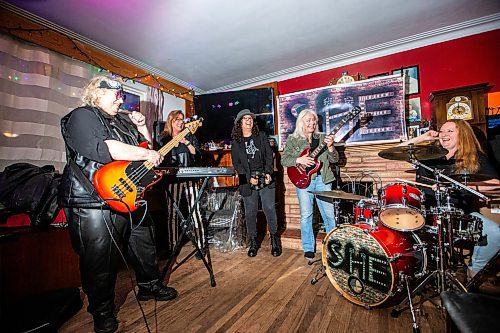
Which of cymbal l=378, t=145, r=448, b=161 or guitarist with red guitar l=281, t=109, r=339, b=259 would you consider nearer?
cymbal l=378, t=145, r=448, b=161

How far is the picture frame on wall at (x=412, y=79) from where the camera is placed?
11.7 feet

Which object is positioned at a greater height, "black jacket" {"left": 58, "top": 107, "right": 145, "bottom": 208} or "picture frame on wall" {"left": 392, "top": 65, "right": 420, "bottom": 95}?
"picture frame on wall" {"left": 392, "top": 65, "right": 420, "bottom": 95}

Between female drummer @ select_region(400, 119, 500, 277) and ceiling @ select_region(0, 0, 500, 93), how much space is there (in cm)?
167

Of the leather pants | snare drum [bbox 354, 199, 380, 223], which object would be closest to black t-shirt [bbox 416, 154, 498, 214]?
snare drum [bbox 354, 199, 380, 223]

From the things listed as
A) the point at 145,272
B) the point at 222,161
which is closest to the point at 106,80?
the point at 145,272

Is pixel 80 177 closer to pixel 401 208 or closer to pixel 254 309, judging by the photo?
pixel 254 309

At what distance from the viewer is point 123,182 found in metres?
1.46

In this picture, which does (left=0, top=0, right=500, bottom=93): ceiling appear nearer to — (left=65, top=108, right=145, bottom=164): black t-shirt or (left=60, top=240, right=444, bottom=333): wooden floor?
(left=65, top=108, right=145, bottom=164): black t-shirt

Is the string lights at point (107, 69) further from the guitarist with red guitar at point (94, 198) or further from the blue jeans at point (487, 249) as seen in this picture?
the blue jeans at point (487, 249)

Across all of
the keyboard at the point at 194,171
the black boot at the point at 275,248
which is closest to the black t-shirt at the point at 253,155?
the black boot at the point at 275,248

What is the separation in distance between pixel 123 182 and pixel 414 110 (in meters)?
4.06

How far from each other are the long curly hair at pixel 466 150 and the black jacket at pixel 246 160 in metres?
1.86

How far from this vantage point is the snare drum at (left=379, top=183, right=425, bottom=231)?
1.63m

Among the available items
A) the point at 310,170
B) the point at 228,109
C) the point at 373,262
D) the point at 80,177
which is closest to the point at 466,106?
the point at 310,170
